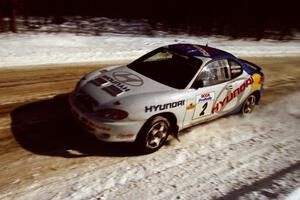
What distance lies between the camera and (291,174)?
5.58 meters

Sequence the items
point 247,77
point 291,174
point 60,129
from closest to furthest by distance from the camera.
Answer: point 291,174 < point 60,129 < point 247,77

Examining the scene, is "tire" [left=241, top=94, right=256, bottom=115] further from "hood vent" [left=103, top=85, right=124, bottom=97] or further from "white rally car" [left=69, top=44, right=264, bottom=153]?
"hood vent" [left=103, top=85, right=124, bottom=97]

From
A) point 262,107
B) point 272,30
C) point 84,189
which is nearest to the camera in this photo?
point 84,189

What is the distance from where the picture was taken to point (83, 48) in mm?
13484

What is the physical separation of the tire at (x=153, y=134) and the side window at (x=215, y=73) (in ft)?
3.71

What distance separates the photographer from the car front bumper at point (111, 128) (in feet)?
16.9

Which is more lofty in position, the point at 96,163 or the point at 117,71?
the point at 117,71

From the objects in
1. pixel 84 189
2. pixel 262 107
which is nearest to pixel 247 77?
pixel 262 107

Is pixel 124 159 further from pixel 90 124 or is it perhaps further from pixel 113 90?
pixel 113 90

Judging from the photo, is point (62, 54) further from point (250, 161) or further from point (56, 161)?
point (250, 161)

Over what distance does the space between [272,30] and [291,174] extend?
23.7 m

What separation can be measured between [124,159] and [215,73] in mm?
2518

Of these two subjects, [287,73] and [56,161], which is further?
[287,73]

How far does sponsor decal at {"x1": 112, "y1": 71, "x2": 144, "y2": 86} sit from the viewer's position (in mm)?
5843
